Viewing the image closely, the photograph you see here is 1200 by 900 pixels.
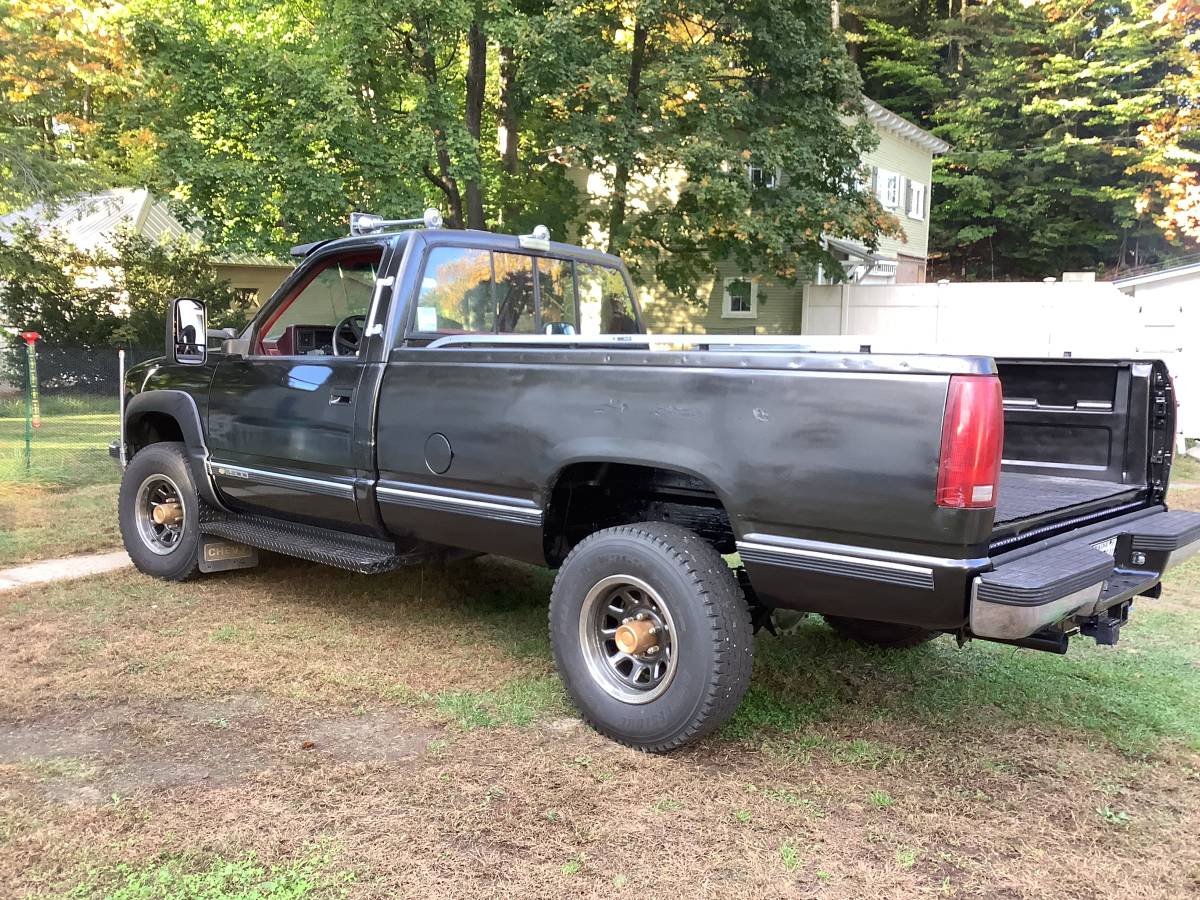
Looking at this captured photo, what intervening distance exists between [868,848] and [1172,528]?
75.0 inches

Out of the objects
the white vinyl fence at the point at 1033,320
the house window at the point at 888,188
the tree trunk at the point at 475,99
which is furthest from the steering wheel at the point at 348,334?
the house window at the point at 888,188

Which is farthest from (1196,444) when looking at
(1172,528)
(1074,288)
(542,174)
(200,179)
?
(200,179)

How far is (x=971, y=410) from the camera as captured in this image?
9.70 ft

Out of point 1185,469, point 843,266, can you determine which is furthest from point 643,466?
point 843,266

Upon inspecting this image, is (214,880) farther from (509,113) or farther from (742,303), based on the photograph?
(742,303)

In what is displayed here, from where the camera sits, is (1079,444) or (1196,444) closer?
(1079,444)

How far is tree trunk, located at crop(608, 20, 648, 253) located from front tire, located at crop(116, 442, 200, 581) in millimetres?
10635

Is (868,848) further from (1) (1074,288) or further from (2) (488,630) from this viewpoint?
(1) (1074,288)

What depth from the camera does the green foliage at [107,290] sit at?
2008 centimetres

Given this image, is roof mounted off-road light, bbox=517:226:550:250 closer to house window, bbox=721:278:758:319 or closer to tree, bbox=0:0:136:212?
tree, bbox=0:0:136:212

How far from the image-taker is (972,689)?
4.54 m

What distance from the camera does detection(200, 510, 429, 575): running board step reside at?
4.71m

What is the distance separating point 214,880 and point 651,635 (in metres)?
1.69

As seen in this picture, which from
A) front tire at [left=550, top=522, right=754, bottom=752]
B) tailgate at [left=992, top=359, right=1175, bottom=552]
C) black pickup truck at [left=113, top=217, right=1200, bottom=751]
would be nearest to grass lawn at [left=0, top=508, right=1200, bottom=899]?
front tire at [left=550, top=522, right=754, bottom=752]
